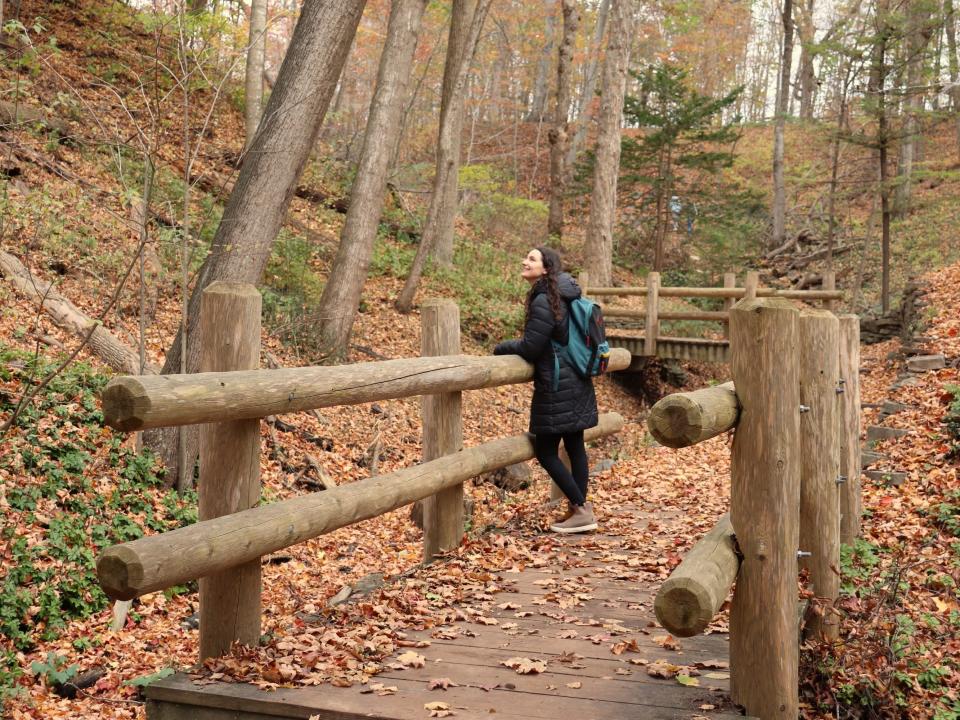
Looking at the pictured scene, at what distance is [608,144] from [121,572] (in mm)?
15667

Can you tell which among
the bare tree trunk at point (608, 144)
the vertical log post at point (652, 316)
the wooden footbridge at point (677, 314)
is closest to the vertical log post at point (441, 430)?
the wooden footbridge at point (677, 314)

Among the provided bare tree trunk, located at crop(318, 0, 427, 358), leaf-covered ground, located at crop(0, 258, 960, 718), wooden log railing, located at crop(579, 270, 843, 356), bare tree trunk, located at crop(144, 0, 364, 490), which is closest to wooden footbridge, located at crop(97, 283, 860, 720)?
leaf-covered ground, located at crop(0, 258, 960, 718)

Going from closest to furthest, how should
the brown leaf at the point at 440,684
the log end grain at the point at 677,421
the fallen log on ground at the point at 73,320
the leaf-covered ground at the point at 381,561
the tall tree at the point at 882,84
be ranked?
1. the log end grain at the point at 677,421
2. the brown leaf at the point at 440,684
3. the leaf-covered ground at the point at 381,561
4. the fallen log on ground at the point at 73,320
5. the tall tree at the point at 882,84

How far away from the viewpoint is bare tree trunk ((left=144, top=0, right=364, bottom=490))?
802 centimetres

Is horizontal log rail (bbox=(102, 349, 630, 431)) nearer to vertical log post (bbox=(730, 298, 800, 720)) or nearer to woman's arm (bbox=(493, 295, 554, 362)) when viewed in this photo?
woman's arm (bbox=(493, 295, 554, 362))

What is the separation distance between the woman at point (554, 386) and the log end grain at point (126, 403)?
10.7 feet

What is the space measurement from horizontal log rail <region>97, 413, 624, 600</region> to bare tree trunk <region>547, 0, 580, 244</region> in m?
17.1

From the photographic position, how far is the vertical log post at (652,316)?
14961 millimetres

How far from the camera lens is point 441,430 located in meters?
5.56

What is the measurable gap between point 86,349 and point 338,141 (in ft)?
44.2

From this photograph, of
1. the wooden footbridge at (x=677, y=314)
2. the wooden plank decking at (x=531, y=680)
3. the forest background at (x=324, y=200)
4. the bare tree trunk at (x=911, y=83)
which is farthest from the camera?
the bare tree trunk at (x=911, y=83)

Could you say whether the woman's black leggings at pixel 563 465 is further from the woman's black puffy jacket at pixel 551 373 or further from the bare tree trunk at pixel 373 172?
the bare tree trunk at pixel 373 172

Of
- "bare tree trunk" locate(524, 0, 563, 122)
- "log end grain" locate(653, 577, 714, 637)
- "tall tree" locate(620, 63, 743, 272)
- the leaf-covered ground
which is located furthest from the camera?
"bare tree trunk" locate(524, 0, 563, 122)

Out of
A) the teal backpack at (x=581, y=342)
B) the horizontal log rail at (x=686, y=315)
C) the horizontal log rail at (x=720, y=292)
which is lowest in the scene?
the teal backpack at (x=581, y=342)
